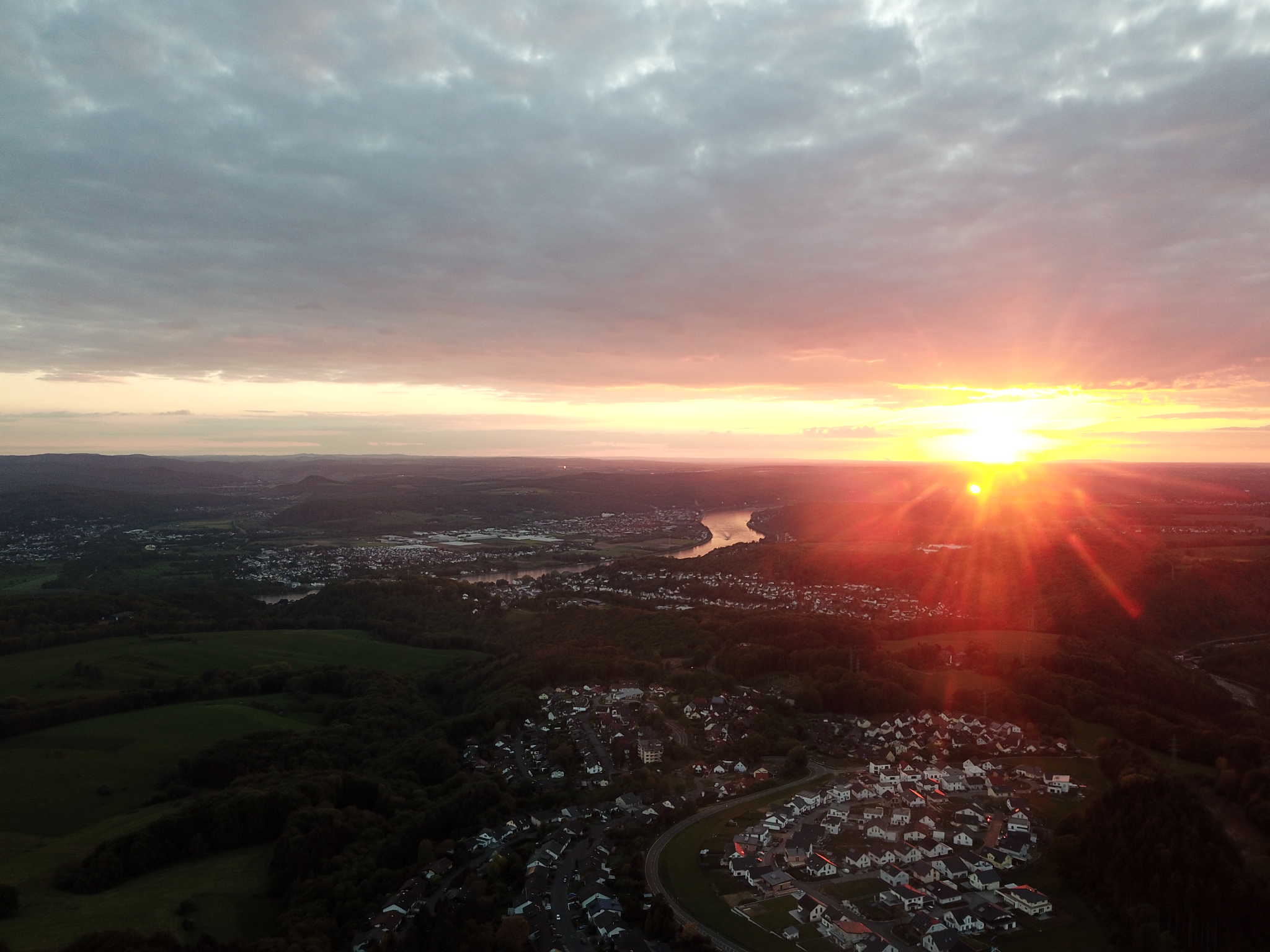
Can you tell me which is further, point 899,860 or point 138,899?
point 138,899

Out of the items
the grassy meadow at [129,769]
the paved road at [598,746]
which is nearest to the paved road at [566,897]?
the paved road at [598,746]

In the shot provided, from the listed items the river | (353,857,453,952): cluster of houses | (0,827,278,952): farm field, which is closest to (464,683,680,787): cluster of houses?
(353,857,453,952): cluster of houses

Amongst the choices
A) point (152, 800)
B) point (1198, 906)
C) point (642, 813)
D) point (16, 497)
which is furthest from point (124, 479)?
point (1198, 906)

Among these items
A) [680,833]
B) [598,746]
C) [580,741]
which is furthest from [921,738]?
[580,741]

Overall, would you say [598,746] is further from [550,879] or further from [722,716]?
[550,879]

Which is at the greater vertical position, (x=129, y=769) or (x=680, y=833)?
(x=680, y=833)
